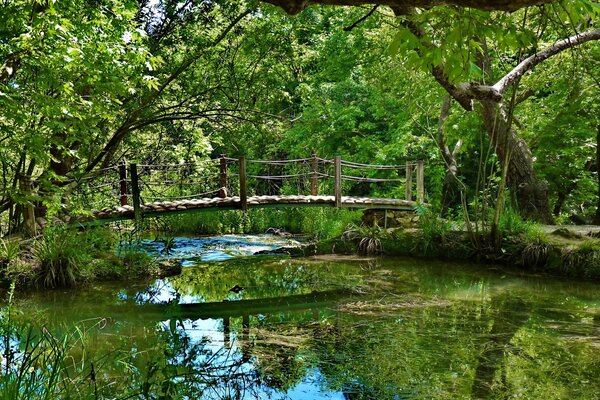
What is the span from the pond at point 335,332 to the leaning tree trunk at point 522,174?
1.41 m

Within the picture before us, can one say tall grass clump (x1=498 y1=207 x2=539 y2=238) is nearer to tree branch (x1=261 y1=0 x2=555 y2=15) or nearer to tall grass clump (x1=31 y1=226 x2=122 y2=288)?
tall grass clump (x1=31 y1=226 x2=122 y2=288)

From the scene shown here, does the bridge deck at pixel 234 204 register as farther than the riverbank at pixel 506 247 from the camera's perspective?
Yes

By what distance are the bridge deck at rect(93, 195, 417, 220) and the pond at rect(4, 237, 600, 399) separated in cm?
107

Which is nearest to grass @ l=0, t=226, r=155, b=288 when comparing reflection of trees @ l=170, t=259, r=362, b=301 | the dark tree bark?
reflection of trees @ l=170, t=259, r=362, b=301

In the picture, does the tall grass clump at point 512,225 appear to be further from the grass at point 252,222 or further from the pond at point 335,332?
the grass at point 252,222

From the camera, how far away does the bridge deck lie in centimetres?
771

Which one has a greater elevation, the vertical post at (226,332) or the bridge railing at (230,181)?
the bridge railing at (230,181)

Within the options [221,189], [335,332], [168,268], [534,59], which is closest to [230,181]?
[221,189]

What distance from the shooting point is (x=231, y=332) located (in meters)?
4.41

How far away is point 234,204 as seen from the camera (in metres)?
8.60

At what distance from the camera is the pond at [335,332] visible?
3094 mm

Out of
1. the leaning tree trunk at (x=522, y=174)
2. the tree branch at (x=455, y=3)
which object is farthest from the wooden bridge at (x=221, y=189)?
the tree branch at (x=455, y=3)

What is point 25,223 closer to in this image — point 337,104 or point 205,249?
point 205,249

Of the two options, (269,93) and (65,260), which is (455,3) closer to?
(65,260)
